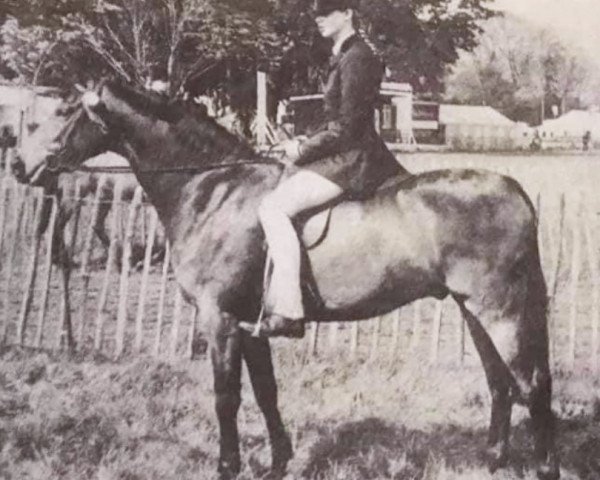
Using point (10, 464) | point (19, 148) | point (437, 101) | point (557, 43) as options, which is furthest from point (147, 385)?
point (557, 43)

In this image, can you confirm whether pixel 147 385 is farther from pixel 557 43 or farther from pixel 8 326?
pixel 557 43

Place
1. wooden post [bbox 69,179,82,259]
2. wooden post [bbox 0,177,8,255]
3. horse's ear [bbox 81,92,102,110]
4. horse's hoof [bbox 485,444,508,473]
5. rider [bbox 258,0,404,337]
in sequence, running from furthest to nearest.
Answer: wooden post [bbox 0,177,8,255]
wooden post [bbox 69,179,82,259]
horse's hoof [bbox 485,444,508,473]
horse's ear [bbox 81,92,102,110]
rider [bbox 258,0,404,337]

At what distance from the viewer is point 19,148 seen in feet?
10.6

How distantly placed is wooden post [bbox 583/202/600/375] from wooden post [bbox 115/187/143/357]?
1863 mm

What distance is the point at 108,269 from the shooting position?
363 cm

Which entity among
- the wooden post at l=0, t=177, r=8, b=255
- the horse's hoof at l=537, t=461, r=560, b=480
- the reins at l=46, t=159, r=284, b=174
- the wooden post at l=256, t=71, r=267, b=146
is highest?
the wooden post at l=256, t=71, r=267, b=146

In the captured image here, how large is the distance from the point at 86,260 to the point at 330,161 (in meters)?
1.20

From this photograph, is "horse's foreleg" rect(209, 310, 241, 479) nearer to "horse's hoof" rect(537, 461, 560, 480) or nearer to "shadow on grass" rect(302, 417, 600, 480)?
"shadow on grass" rect(302, 417, 600, 480)

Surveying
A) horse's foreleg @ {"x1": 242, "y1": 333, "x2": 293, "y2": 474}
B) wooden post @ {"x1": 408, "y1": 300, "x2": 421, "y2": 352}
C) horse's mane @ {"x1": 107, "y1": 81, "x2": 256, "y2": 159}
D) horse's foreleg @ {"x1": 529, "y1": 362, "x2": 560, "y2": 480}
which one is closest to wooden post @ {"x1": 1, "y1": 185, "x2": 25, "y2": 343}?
horse's mane @ {"x1": 107, "y1": 81, "x2": 256, "y2": 159}

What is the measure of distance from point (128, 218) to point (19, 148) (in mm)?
560

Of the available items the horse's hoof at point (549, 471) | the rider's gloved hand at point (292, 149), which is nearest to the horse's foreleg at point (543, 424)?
the horse's hoof at point (549, 471)

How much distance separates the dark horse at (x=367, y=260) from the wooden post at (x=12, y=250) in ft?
1.66

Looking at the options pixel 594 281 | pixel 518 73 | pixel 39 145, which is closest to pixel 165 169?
pixel 39 145

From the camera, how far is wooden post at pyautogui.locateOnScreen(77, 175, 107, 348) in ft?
11.5
